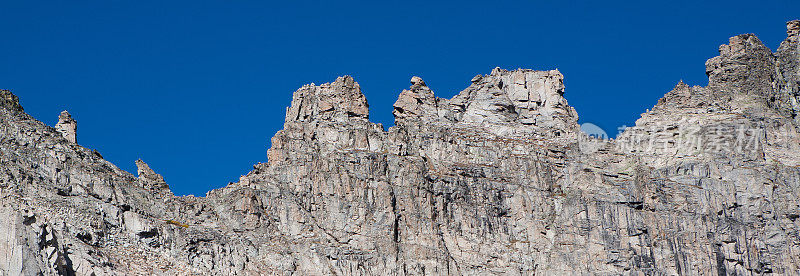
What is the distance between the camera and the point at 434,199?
7180 inches

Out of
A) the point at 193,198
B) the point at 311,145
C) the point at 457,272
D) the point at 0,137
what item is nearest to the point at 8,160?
the point at 0,137

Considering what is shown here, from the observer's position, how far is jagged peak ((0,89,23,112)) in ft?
594

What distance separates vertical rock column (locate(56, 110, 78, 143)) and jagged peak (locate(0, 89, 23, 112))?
17.3 feet

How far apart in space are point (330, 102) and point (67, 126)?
25596 millimetres

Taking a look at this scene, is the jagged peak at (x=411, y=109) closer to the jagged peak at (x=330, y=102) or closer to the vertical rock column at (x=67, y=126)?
the jagged peak at (x=330, y=102)

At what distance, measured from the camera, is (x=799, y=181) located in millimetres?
189875

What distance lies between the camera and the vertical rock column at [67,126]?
612 ft

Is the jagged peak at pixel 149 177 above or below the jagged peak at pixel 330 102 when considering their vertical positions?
below

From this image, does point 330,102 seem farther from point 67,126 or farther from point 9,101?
point 9,101

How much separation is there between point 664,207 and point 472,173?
18414 mm

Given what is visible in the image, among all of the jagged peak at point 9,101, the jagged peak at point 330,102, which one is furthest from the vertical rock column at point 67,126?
the jagged peak at point 330,102

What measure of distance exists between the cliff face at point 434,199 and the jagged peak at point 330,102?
0.53 feet

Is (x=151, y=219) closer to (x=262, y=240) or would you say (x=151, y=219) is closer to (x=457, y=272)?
(x=262, y=240)

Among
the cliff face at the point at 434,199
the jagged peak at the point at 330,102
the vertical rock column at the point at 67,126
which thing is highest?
the jagged peak at the point at 330,102
